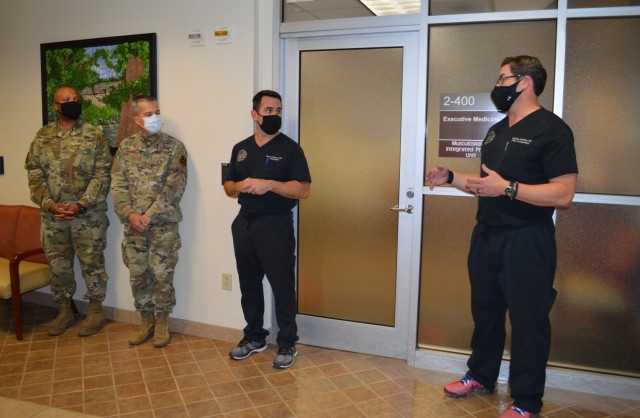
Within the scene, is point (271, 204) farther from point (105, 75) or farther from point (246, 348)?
point (105, 75)

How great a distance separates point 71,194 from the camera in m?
3.74

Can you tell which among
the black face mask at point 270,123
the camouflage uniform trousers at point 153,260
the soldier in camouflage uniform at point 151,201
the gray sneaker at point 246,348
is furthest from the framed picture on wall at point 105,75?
the gray sneaker at point 246,348

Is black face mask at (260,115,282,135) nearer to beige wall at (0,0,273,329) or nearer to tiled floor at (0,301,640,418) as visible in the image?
beige wall at (0,0,273,329)

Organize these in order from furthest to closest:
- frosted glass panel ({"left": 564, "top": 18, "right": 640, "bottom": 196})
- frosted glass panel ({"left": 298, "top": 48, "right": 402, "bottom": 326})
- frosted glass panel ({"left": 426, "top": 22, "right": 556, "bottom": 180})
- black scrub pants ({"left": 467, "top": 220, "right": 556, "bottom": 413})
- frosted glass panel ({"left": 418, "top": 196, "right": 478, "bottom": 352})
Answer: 1. frosted glass panel ({"left": 298, "top": 48, "right": 402, "bottom": 326})
2. frosted glass panel ({"left": 418, "top": 196, "right": 478, "bottom": 352})
3. frosted glass panel ({"left": 426, "top": 22, "right": 556, "bottom": 180})
4. frosted glass panel ({"left": 564, "top": 18, "right": 640, "bottom": 196})
5. black scrub pants ({"left": 467, "top": 220, "right": 556, "bottom": 413})

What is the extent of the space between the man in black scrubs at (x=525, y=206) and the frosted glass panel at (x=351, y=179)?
0.74m

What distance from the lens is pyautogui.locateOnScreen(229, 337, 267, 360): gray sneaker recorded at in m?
3.37

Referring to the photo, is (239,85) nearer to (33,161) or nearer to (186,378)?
(33,161)

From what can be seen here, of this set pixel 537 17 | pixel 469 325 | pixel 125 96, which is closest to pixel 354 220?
pixel 469 325

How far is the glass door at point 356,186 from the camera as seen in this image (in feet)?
10.8

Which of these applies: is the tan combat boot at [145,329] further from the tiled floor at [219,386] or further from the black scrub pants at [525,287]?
the black scrub pants at [525,287]

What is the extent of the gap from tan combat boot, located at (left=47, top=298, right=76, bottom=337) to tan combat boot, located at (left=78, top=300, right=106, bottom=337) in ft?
0.37

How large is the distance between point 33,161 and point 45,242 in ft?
1.98

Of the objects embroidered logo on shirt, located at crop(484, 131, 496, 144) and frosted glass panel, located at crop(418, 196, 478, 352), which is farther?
frosted glass panel, located at crop(418, 196, 478, 352)

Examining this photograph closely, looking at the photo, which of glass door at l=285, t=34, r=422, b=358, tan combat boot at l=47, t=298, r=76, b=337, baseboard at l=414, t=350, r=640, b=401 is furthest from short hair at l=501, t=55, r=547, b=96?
tan combat boot at l=47, t=298, r=76, b=337
